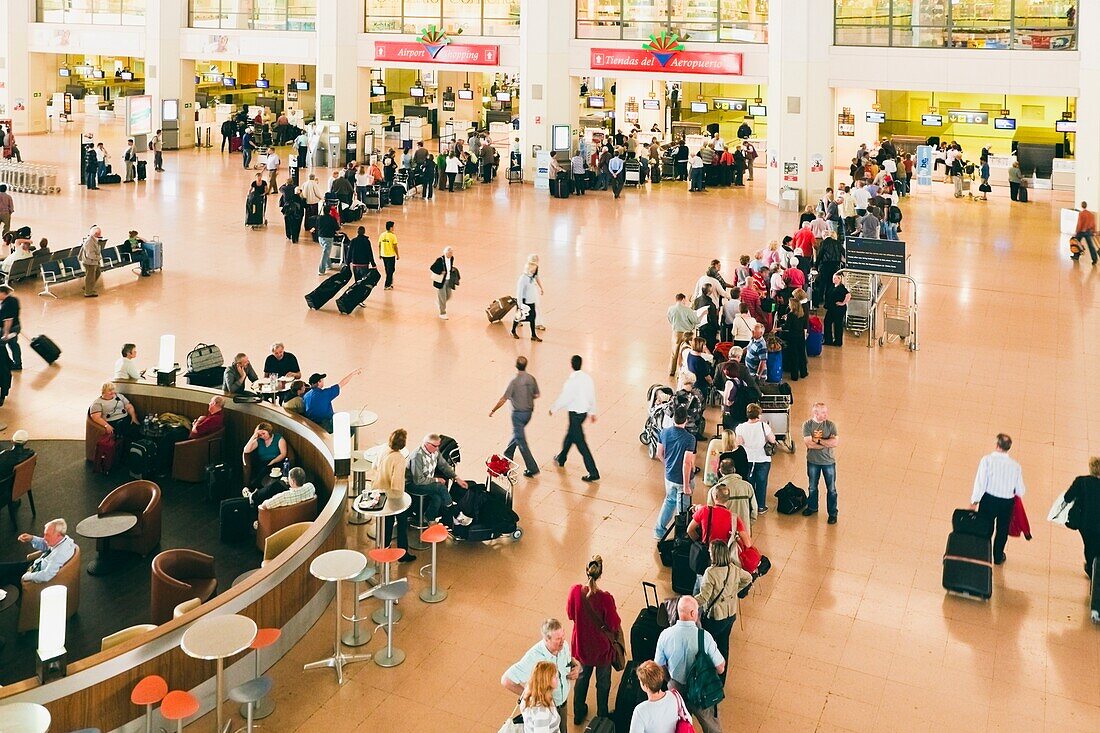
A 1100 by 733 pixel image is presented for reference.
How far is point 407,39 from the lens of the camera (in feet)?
120

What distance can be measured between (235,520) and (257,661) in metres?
2.46

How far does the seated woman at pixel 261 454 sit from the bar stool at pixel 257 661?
3.14 metres

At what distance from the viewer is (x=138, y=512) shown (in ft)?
32.8

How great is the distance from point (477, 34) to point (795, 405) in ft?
82.3

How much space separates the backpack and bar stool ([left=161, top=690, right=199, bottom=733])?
3002 mm

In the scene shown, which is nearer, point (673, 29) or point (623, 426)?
point (623, 426)

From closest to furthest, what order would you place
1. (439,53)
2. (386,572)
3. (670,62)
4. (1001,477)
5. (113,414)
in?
1. (386,572)
2. (1001,477)
3. (113,414)
4. (670,62)
5. (439,53)

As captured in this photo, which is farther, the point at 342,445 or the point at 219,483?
the point at 219,483

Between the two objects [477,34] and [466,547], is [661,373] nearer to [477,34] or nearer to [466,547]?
[466,547]

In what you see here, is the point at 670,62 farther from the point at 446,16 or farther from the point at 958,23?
the point at 958,23

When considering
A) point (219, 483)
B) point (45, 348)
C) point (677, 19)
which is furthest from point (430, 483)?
A: point (677, 19)

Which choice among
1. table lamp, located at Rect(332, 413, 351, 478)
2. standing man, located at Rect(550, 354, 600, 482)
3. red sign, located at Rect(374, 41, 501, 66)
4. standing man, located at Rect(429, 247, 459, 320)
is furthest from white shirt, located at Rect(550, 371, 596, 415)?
red sign, located at Rect(374, 41, 501, 66)

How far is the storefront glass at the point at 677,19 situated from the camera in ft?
105

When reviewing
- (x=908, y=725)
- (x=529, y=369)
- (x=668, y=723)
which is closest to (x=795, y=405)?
(x=529, y=369)
